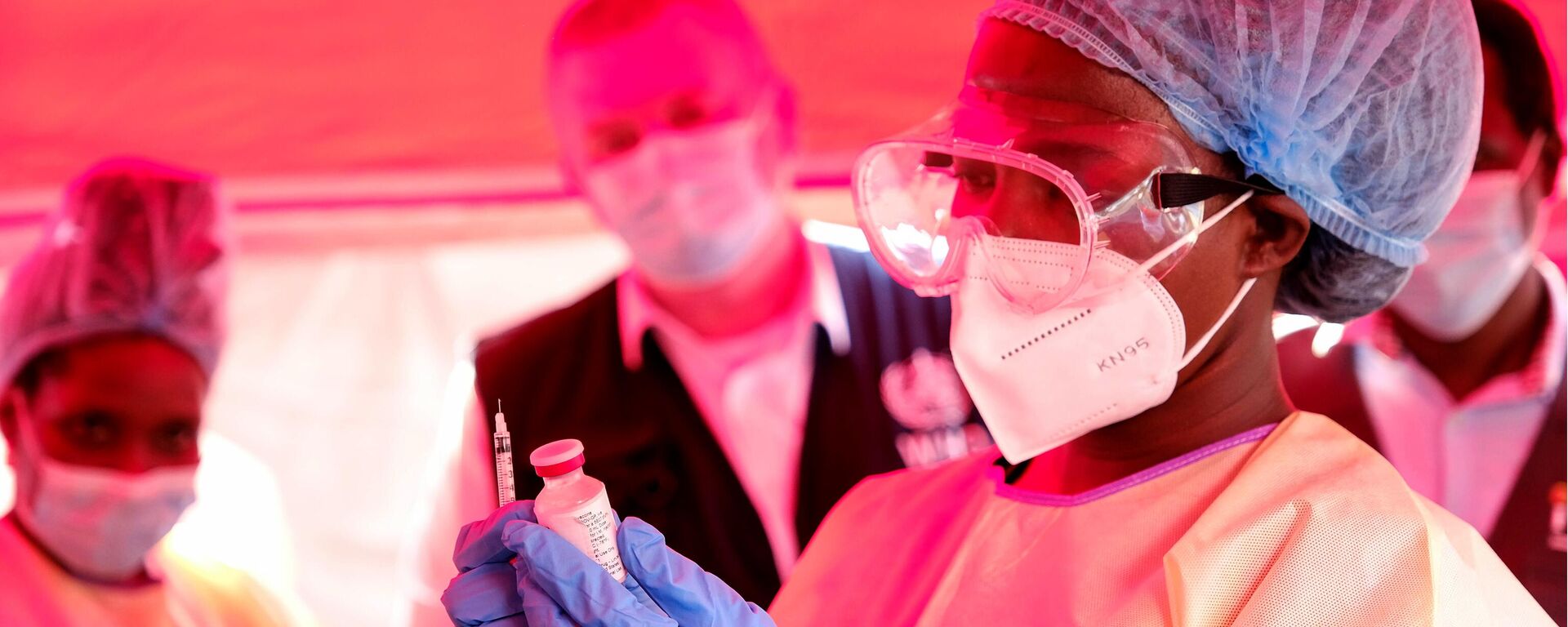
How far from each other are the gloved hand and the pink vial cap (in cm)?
6

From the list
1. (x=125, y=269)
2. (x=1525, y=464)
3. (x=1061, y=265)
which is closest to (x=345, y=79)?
(x=125, y=269)

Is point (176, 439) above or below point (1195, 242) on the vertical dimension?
below

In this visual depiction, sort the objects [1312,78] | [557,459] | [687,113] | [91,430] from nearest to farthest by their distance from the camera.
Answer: [557,459] < [1312,78] < [91,430] < [687,113]

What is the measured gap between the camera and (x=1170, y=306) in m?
1.36

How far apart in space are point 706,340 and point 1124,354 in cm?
113

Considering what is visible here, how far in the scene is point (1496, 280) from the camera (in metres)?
2.39

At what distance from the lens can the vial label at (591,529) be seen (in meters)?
1.19

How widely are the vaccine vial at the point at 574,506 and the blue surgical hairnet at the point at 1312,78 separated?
68 cm

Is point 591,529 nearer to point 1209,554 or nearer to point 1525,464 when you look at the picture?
point 1209,554

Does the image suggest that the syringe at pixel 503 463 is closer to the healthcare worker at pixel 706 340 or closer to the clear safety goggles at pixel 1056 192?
the clear safety goggles at pixel 1056 192

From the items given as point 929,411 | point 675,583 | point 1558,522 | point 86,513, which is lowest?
point 1558,522

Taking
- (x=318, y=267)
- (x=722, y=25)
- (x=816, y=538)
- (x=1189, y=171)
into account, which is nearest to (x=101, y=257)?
(x=318, y=267)

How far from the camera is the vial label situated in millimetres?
1190

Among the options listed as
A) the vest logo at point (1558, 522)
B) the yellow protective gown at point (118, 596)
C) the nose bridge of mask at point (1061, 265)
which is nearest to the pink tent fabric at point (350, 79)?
the yellow protective gown at point (118, 596)
